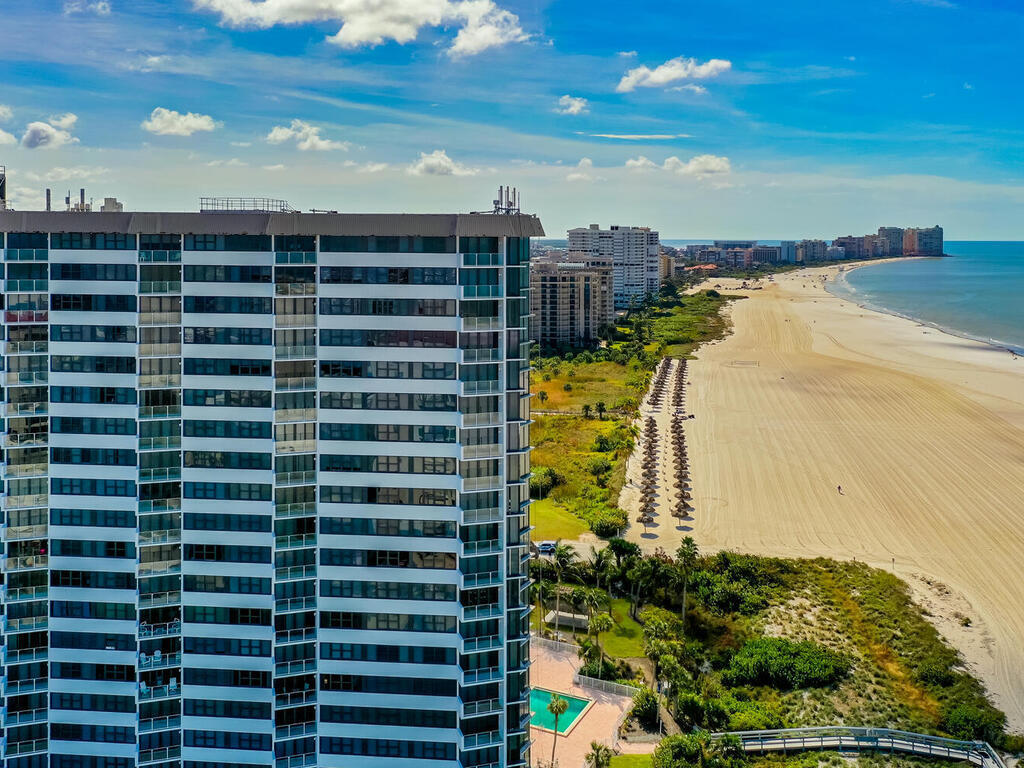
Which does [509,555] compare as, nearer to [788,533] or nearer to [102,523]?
[102,523]

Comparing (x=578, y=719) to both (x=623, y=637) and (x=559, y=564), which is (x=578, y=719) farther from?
(x=559, y=564)

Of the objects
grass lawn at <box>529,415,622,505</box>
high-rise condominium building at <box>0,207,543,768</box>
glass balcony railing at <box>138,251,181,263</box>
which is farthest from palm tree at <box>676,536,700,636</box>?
glass balcony railing at <box>138,251,181,263</box>

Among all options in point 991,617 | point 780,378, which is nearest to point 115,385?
point 991,617

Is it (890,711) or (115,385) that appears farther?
(890,711)

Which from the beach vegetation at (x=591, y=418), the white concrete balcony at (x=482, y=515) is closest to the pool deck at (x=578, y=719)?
the white concrete balcony at (x=482, y=515)

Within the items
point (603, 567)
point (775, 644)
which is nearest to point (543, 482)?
point (603, 567)

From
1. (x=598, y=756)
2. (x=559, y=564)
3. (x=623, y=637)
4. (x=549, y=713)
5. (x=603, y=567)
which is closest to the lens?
(x=598, y=756)
